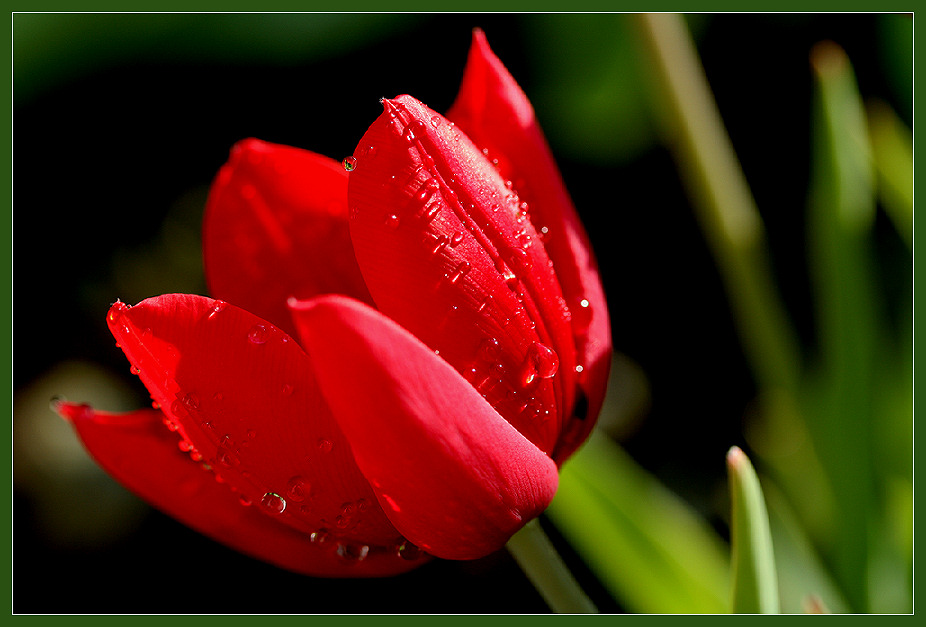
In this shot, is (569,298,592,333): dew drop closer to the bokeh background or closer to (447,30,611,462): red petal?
(447,30,611,462): red petal

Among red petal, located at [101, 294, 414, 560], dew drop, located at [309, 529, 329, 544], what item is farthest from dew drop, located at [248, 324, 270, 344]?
dew drop, located at [309, 529, 329, 544]

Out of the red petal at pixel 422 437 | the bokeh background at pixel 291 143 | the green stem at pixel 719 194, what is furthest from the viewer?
the bokeh background at pixel 291 143

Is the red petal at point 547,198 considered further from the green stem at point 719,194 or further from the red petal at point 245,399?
the green stem at point 719,194

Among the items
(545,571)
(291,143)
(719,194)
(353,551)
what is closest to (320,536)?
(353,551)

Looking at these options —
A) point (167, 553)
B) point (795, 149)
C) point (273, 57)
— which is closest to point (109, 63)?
point (273, 57)

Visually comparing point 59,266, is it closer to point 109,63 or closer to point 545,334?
point 109,63

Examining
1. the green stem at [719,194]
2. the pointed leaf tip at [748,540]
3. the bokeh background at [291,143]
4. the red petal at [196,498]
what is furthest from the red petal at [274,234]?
the bokeh background at [291,143]
